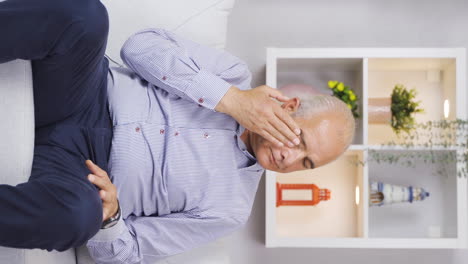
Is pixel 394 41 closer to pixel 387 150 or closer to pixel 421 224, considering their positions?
pixel 387 150

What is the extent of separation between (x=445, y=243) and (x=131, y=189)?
124cm

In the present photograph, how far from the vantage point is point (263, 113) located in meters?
1.55

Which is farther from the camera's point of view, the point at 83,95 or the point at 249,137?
the point at 249,137

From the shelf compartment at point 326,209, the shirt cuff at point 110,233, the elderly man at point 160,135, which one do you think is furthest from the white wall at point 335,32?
the shirt cuff at point 110,233

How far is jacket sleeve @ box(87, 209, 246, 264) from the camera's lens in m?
1.52

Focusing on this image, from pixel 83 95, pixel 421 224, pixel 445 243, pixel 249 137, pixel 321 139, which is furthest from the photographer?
pixel 421 224

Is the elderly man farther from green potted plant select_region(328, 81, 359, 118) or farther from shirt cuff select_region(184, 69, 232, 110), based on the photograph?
green potted plant select_region(328, 81, 359, 118)

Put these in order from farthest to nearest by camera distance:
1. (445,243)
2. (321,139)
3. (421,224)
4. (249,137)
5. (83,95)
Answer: (421,224)
(445,243)
(249,137)
(321,139)
(83,95)

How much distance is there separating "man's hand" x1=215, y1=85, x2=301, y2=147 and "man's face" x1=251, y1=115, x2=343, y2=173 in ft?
0.10

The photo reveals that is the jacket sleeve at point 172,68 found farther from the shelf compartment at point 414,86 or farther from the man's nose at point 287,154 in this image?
the shelf compartment at point 414,86

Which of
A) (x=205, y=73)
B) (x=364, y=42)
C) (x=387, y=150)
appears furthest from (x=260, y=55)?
(x=205, y=73)

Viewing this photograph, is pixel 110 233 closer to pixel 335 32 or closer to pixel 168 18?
pixel 168 18

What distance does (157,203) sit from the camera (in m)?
1.65

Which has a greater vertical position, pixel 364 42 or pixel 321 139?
pixel 364 42
